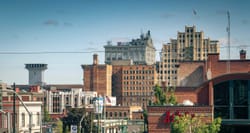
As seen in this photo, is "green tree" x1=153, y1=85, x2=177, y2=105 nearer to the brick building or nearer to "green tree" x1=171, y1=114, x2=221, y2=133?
the brick building

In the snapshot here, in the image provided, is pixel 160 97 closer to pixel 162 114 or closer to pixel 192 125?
pixel 162 114

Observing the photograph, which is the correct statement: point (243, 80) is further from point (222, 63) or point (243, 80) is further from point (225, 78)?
point (222, 63)

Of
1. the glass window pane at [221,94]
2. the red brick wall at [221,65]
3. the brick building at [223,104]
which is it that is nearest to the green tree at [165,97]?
the brick building at [223,104]

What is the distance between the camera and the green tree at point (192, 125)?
73069 mm

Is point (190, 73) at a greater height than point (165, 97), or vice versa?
point (190, 73)

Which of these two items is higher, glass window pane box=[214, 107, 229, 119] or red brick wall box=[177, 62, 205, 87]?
red brick wall box=[177, 62, 205, 87]

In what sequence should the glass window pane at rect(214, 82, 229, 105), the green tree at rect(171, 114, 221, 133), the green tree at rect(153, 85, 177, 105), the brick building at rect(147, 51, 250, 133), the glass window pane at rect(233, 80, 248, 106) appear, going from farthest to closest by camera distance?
the green tree at rect(153, 85, 177, 105)
the glass window pane at rect(214, 82, 229, 105)
the glass window pane at rect(233, 80, 248, 106)
the brick building at rect(147, 51, 250, 133)
the green tree at rect(171, 114, 221, 133)

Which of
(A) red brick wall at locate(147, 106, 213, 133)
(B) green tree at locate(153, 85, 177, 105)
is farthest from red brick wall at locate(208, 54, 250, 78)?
(A) red brick wall at locate(147, 106, 213, 133)

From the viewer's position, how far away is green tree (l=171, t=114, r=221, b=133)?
73.1 meters

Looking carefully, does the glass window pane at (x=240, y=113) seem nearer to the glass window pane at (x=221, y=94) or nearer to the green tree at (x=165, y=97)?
the glass window pane at (x=221, y=94)

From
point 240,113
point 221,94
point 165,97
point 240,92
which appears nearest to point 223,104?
point 221,94

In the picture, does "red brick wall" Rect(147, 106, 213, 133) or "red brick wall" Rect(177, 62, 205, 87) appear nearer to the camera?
"red brick wall" Rect(147, 106, 213, 133)

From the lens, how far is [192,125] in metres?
73.6

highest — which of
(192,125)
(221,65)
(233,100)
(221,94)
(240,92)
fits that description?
(221,65)
